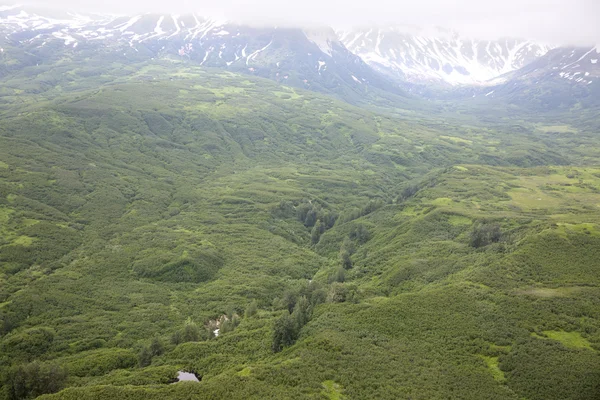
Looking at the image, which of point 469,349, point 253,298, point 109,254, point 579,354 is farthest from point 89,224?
point 579,354

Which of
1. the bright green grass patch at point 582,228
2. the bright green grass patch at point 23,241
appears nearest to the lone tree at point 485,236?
the bright green grass patch at point 582,228

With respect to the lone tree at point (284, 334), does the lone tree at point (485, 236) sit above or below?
above

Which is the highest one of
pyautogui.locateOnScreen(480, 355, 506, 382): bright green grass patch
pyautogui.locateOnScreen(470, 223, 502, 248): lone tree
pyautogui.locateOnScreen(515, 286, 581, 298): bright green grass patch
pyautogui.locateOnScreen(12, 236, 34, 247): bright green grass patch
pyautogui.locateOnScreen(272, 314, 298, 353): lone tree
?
pyautogui.locateOnScreen(515, 286, 581, 298): bright green grass patch

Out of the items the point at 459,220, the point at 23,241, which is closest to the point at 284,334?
the point at 459,220

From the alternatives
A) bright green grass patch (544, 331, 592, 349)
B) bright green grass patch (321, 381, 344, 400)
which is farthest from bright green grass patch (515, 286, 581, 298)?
bright green grass patch (321, 381, 344, 400)

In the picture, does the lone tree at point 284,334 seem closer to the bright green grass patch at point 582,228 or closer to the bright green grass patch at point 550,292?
the bright green grass patch at point 550,292

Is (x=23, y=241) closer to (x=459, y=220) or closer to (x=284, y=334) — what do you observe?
(x=284, y=334)

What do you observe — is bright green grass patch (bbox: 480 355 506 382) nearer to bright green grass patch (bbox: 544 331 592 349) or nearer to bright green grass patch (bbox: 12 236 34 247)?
bright green grass patch (bbox: 544 331 592 349)
